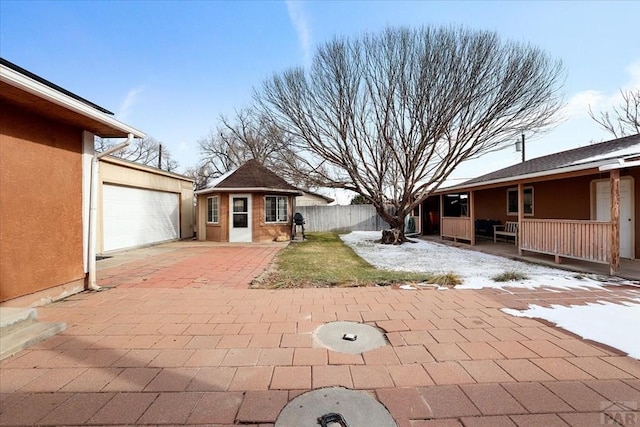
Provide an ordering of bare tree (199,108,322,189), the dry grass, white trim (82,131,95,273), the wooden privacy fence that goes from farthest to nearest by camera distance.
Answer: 1. bare tree (199,108,322,189)
2. the wooden privacy fence
3. the dry grass
4. white trim (82,131,95,273)

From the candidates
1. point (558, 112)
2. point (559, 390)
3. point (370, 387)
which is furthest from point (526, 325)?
point (558, 112)

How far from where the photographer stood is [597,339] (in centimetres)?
308

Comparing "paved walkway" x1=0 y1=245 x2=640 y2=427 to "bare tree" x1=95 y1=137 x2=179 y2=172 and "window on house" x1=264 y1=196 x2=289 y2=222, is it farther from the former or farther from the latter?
"bare tree" x1=95 y1=137 x2=179 y2=172

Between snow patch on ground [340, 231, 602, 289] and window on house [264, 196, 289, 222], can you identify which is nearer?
snow patch on ground [340, 231, 602, 289]

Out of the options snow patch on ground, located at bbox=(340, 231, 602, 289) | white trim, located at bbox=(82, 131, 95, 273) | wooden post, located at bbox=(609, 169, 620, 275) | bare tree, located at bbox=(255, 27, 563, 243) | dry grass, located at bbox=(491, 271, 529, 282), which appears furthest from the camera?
bare tree, located at bbox=(255, 27, 563, 243)

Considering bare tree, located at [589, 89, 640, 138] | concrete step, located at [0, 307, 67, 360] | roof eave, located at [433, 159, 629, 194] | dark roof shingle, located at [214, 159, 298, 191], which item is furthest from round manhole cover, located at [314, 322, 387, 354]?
bare tree, located at [589, 89, 640, 138]

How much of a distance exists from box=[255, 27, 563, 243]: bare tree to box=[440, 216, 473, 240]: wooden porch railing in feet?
5.47

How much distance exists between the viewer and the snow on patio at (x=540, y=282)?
3.30 m

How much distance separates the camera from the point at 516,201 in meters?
12.1

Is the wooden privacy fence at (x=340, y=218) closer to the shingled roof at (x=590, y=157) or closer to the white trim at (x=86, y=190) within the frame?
the shingled roof at (x=590, y=157)

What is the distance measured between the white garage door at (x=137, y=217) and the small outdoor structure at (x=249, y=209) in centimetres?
161

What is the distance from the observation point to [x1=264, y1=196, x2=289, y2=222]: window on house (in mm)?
13523

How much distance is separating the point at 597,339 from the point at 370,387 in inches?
102

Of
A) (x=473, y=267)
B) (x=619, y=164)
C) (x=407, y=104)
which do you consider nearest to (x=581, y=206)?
(x=619, y=164)
